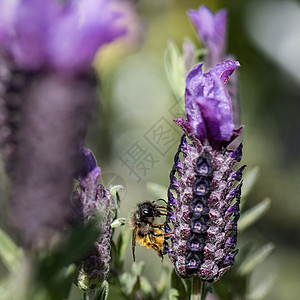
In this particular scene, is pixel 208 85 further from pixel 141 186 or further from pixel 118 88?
pixel 118 88

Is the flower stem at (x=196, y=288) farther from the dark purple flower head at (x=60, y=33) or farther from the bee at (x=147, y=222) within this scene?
the dark purple flower head at (x=60, y=33)

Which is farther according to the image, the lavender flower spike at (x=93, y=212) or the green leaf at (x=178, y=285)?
the green leaf at (x=178, y=285)

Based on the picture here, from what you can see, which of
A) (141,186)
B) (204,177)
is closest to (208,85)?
(204,177)

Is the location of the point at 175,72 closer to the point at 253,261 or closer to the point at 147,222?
the point at 147,222

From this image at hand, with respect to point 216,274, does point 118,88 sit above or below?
above

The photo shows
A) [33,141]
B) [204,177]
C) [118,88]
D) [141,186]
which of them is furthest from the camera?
[118,88]

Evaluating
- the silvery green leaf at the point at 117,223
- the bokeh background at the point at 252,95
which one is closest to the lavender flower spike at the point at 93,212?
the silvery green leaf at the point at 117,223
